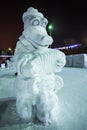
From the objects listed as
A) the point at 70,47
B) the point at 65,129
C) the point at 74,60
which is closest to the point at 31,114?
the point at 65,129

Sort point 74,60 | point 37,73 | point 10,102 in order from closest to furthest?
1. point 37,73
2. point 10,102
3. point 74,60

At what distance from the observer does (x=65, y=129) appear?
1.88 meters

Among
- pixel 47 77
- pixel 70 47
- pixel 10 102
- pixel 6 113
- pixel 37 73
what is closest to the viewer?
pixel 37 73

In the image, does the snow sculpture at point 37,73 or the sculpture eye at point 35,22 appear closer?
the snow sculpture at point 37,73

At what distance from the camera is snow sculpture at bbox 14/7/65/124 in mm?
1869

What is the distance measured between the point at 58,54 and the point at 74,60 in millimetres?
7560

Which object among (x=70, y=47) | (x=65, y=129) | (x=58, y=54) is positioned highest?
(x=70, y=47)

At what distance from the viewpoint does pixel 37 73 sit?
6.15 ft

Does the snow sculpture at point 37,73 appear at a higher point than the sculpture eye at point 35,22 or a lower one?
lower

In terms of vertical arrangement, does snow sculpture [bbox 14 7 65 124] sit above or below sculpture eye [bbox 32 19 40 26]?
below

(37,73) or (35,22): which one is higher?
(35,22)

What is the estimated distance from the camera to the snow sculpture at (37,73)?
1.87m

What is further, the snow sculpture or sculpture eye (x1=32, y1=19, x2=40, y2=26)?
sculpture eye (x1=32, y1=19, x2=40, y2=26)

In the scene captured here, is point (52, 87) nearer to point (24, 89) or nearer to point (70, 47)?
point (24, 89)
